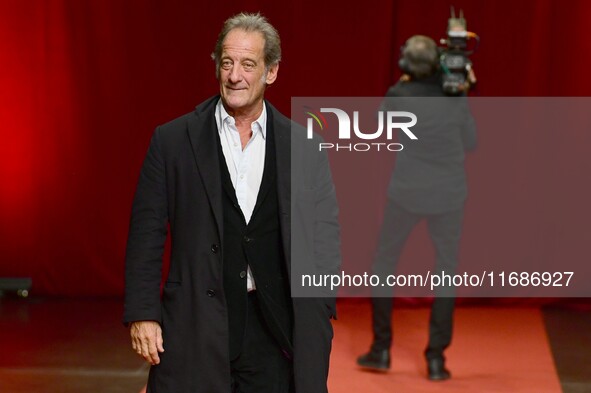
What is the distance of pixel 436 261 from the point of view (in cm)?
415

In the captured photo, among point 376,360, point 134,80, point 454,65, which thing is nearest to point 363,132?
point 454,65

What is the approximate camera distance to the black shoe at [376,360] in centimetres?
431

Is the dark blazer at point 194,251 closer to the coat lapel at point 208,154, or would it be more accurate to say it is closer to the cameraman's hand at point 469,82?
Answer: the coat lapel at point 208,154

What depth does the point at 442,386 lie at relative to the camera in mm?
4152

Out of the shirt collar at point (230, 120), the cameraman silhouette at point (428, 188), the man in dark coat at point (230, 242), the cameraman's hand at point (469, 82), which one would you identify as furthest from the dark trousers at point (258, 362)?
the cameraman's hand at point (469, 82)

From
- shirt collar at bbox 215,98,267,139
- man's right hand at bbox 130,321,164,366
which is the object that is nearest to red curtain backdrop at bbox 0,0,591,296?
shirt collar at bbox 215,98,267,139

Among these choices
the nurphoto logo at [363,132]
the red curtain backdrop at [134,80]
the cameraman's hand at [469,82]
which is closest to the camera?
the cameraman's hand at [469,82]

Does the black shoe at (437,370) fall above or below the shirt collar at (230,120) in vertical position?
below

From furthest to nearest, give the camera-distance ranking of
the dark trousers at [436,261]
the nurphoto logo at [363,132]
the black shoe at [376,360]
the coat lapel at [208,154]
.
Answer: the black shoe at [376,360] → the dark trousers at [436,261] → the nurphoto logo at [363,132] → the coat lapel at [208,154]

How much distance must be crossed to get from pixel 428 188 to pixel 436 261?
1.17 ft

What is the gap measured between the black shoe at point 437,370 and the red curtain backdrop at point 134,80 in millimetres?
622

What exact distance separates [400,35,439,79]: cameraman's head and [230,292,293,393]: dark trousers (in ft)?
4.60

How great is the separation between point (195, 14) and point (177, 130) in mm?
2542

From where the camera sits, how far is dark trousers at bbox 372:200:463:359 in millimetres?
4176
